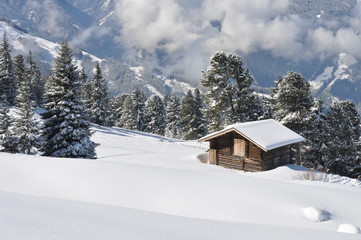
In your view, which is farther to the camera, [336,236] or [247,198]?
[247,198]

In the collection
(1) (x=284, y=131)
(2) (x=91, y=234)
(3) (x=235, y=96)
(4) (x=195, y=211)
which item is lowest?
(4) (x=195, y=211)

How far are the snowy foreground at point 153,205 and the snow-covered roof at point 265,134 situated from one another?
10542mm

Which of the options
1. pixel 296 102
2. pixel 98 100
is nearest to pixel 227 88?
pixel 296 102

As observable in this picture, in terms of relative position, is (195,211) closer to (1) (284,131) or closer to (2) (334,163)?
(1) (284,131)

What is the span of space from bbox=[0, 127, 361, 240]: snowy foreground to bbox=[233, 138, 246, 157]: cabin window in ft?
38.4

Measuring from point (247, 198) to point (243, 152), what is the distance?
565 inches

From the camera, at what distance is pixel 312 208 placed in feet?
32.6

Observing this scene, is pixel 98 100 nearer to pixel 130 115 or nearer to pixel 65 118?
pixel 130 115

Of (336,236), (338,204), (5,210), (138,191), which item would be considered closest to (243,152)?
(338,204)

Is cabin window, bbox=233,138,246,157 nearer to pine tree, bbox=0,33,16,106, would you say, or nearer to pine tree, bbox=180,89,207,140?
pine tree, bbox=180,89,207,140

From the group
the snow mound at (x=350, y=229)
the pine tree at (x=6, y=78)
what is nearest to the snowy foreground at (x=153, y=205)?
the snow mound at (x=350, y=229)

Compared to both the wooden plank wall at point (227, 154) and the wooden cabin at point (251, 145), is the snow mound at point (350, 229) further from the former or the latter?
the wooden plank wall at point (227, 154)

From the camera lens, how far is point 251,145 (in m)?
24.4

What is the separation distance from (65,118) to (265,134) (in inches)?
652
